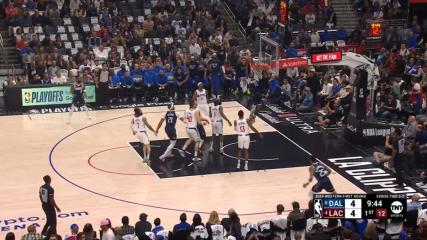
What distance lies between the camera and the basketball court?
2005 cm

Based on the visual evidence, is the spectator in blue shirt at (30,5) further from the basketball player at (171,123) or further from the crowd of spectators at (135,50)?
the basketball player at (171,123)

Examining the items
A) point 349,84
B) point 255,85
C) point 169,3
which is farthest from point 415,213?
point 169,3

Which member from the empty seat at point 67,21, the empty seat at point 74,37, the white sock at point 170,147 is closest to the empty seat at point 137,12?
the empty seat at point 67,21

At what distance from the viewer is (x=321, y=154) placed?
24.6 m

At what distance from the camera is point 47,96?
2981cm

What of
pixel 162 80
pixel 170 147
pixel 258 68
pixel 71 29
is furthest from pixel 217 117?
pixel 71 29

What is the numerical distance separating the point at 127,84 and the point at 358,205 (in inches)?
706

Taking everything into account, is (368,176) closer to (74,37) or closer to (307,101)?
(307,101)

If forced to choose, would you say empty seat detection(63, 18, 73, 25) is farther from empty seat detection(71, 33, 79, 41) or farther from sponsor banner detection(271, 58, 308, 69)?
sponsor banner detection(271, 58, 308, 69)

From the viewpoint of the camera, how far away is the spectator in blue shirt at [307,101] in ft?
95.2

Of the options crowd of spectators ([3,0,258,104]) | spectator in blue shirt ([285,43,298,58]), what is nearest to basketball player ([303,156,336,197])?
crowd of spectators ([3,0,258,104])

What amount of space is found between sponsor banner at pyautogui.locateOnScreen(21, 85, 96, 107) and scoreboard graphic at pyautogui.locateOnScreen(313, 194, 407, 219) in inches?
675

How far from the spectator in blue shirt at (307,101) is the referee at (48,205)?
43.1 feet

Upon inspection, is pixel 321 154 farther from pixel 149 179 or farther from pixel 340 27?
pixel 340 27
